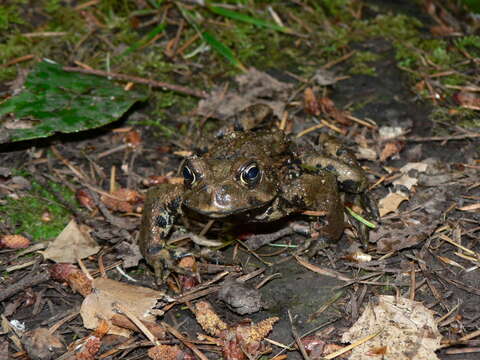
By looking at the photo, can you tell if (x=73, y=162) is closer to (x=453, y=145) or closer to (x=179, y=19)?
(x=179, y=19)

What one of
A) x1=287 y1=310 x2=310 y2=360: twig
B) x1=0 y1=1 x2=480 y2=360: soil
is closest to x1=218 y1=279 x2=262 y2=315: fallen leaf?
x1=0 y1=1 x2=480 y2=360: soil

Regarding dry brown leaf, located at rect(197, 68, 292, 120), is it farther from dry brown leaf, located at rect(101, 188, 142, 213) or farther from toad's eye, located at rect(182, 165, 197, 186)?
toad's eye, located at rect(182, 165, 197, 186)

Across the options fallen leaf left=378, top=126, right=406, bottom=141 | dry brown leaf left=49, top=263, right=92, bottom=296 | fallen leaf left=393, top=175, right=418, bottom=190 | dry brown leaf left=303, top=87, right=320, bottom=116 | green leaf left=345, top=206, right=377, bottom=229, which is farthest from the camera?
dry brown leaf left=303, top=87, right=320, bottom=116

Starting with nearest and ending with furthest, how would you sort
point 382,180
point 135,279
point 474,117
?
point 135,279 < point 382,180 < point 474,117

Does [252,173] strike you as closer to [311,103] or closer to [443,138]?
[311,103]

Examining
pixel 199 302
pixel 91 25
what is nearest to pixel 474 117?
pixel 199 302
